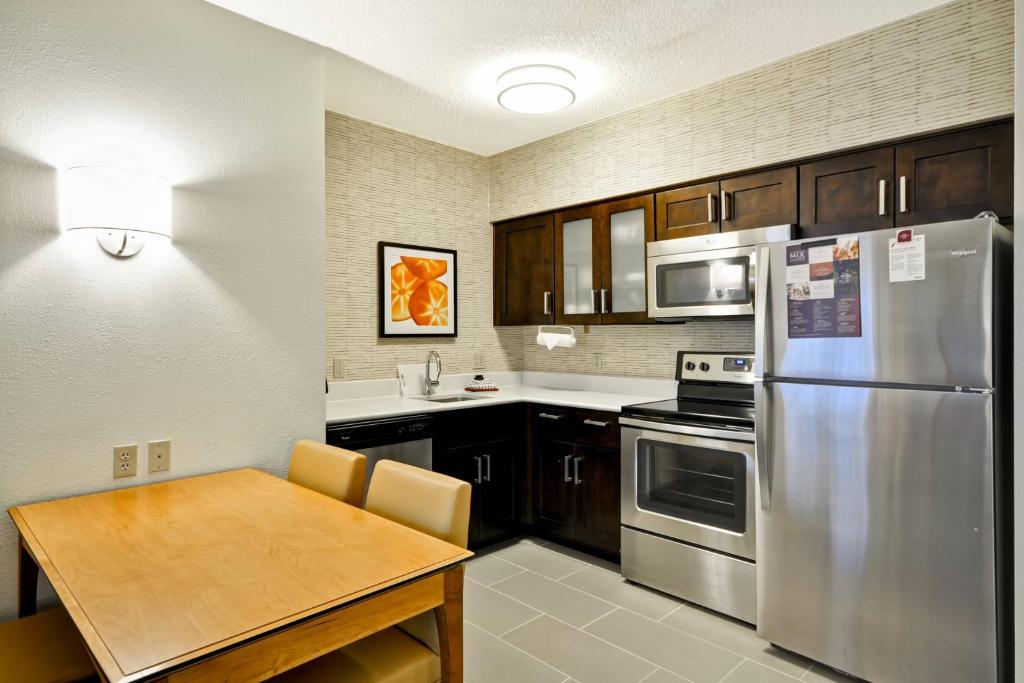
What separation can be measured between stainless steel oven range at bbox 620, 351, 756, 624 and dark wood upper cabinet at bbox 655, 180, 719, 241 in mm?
732

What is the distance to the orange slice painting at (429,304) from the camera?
152 inches

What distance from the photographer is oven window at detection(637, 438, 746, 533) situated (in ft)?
8.51

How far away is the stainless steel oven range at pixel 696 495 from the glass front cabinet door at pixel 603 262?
0.70 metres

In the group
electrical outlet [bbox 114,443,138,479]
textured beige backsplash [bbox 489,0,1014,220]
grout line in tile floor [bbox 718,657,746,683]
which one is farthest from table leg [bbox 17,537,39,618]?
textured beige backsplash [bbox 489,0,1014,220]

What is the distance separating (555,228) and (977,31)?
229cm

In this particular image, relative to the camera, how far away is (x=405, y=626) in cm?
160

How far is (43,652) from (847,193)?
3.28 metres

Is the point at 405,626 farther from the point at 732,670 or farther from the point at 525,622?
the point at 732,670

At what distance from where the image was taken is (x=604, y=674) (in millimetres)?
2203

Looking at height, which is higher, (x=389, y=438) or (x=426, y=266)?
(x=426, y=266)

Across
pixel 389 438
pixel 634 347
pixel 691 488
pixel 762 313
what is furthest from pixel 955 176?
pixel 389 438

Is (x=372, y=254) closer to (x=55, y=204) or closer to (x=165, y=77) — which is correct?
(x=165, y=77)

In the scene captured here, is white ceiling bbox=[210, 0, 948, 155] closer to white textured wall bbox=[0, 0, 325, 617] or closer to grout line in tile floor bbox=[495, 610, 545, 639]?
white textured wall bbox=[0, 0, 325, 617]

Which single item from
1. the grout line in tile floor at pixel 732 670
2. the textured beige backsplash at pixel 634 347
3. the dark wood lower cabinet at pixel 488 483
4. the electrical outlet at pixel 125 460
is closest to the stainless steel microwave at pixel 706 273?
the textured beige backsplash at pixel 634 347
